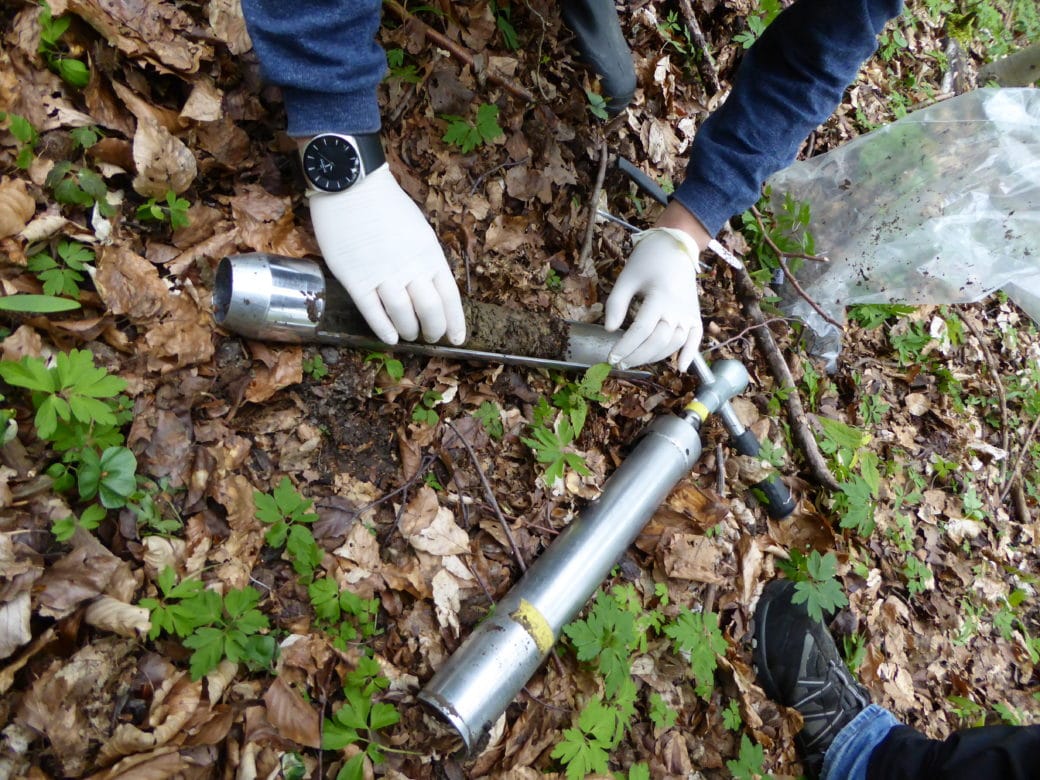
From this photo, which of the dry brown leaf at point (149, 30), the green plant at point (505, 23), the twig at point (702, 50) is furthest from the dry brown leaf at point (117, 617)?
the twig at point (702, 50)

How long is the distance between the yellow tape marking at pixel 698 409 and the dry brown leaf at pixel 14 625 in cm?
241

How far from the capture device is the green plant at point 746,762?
247cm

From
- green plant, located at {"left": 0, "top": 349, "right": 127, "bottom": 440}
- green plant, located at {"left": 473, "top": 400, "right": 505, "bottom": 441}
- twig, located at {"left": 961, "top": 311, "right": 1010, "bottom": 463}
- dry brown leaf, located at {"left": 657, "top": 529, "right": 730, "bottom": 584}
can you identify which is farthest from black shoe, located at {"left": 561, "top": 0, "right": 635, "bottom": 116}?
twig, located at {"left": 961, "top": 311, "right": 1010, "bottom": 463}

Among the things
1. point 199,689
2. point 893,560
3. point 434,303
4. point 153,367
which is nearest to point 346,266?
point 434,303

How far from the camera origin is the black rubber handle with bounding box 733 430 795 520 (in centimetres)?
296

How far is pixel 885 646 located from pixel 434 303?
3.15 metres

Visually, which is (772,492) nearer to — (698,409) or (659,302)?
(698,409)

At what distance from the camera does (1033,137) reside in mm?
3258

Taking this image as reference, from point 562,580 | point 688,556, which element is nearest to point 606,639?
point 562,580

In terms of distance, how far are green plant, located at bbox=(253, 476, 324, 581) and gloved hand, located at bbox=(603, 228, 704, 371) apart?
1380mm

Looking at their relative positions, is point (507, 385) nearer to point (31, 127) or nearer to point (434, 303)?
point (434, 303)

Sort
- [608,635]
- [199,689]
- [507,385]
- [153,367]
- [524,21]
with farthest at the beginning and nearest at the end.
Result: [524,21] → [507,385] → [608,635] → [153,367] → [199,689]

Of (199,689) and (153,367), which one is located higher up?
(153,367)

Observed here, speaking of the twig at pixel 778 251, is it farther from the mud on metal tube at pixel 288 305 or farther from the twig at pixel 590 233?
the mud on metal tube at pixel 288 305
